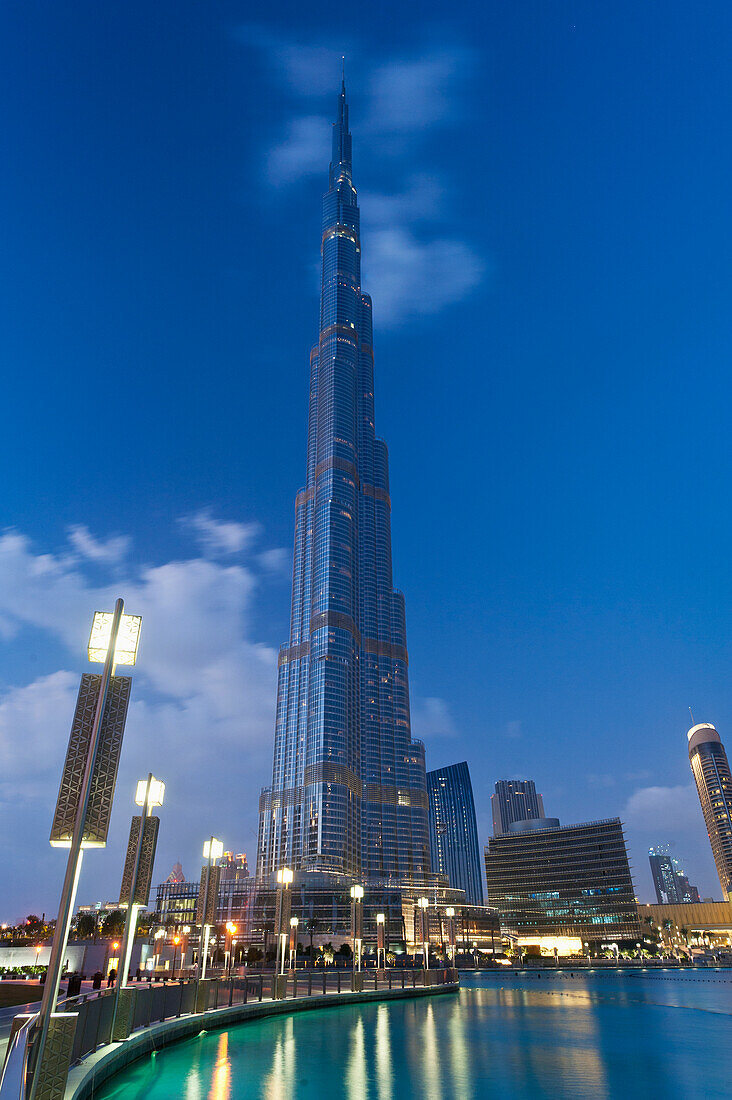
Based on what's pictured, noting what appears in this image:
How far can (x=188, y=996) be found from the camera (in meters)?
28.9

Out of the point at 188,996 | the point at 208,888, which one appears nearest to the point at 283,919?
the point at 208,888

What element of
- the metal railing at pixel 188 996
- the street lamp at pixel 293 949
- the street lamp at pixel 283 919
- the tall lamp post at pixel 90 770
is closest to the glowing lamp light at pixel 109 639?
the tall lamp post at pixel 90 770

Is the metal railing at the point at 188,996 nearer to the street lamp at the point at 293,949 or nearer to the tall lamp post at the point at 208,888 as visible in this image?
the tall lamp post at the point at 208,888

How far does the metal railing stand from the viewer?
55.0 ft

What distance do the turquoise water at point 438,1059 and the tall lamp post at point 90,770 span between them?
8.26 meters

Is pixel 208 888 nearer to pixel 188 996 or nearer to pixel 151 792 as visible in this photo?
pixel 188 996

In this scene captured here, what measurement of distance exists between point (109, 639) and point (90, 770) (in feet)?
9.07

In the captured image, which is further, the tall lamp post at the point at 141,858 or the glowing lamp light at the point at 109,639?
the tall lamp post at the point at 141,858

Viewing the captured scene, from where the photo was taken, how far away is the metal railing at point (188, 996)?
1677 centimetres

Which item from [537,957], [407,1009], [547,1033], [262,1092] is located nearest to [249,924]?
[537,957]

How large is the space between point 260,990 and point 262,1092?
22.9 m

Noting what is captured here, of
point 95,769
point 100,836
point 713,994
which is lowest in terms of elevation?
point 713,994

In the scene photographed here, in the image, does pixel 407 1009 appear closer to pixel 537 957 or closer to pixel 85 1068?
pixel 85 1068

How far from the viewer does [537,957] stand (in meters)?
192
